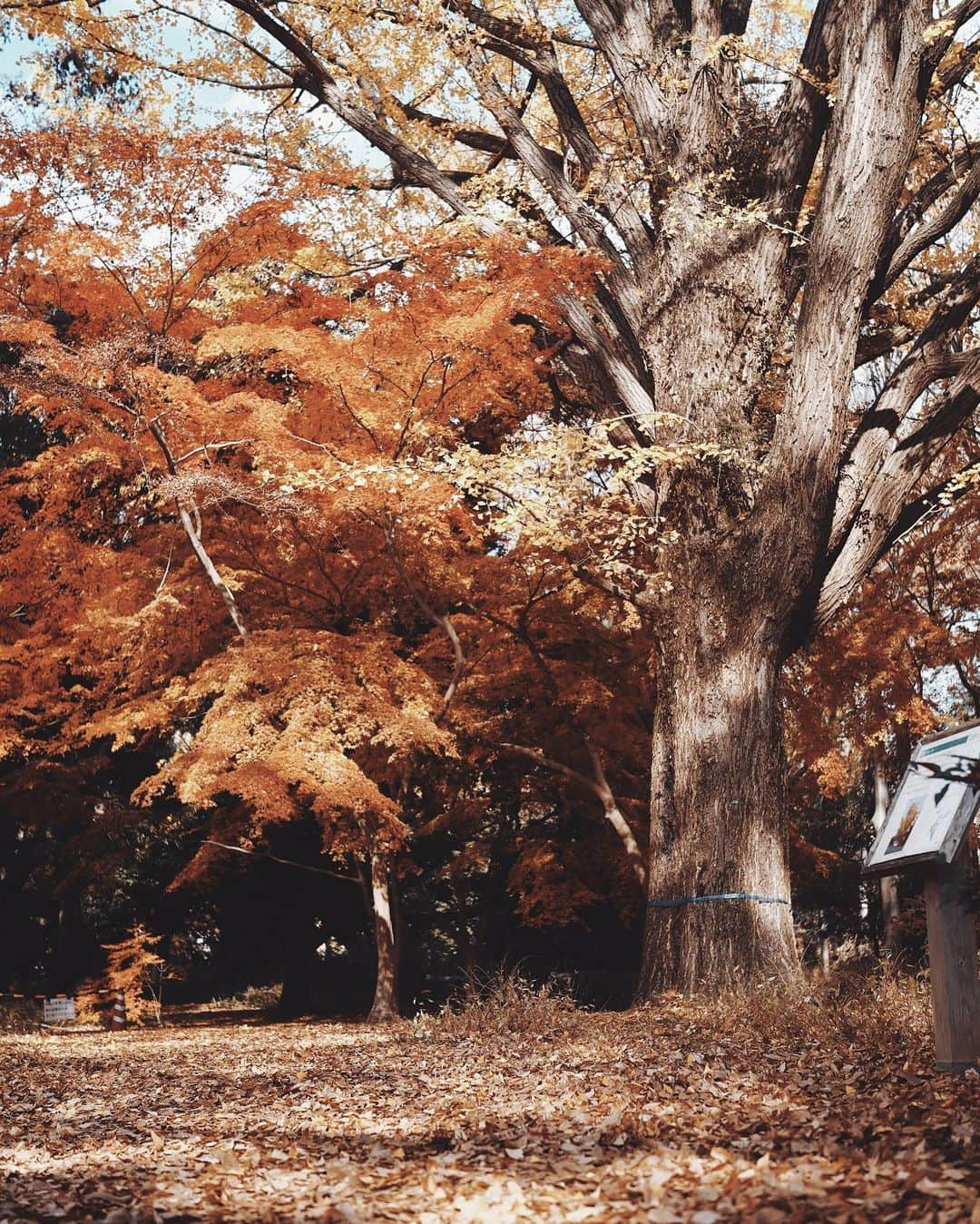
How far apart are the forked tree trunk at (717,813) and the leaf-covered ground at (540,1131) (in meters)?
1.56

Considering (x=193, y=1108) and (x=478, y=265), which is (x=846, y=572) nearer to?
(x=478, y=265)

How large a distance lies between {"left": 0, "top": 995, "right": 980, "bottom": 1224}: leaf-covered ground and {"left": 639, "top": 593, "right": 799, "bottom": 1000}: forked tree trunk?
156 centimetres

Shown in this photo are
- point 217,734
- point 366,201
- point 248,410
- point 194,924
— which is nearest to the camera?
point 217,734

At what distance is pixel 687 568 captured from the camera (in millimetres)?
9992

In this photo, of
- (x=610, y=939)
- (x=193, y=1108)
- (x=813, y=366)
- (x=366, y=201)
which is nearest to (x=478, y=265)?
(x=366, y=201)

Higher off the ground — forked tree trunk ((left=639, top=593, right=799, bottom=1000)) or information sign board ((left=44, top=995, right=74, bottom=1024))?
forked tree trunk ((left=639, top=593, right=799, bottom=1000))

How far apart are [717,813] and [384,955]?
25.1 feet

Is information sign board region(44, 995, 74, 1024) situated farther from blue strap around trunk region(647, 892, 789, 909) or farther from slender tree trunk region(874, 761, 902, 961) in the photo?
slender tree trunk region(874, 761, 902, 961)

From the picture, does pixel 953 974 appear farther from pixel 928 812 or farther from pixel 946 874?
pixel 928 812

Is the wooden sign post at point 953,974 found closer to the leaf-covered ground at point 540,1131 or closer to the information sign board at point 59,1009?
the leaf-covered ground at point 540,1131

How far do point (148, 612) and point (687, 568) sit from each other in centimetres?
591

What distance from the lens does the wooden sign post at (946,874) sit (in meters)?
4.61

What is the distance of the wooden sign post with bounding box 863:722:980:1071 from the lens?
15.1ft

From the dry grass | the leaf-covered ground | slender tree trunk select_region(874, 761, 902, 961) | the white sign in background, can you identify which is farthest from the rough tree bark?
the white sign in background
